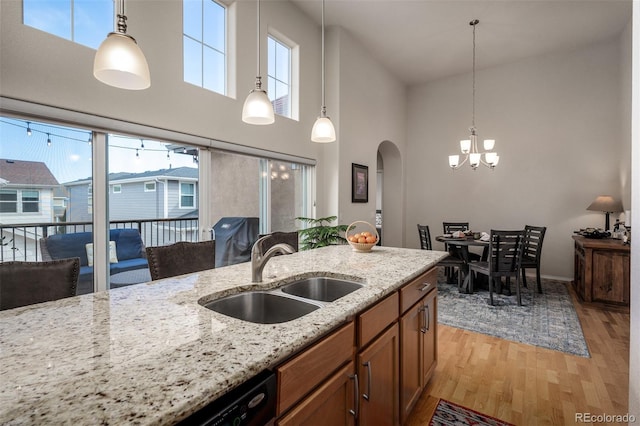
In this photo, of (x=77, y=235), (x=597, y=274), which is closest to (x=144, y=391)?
(x=77, y=235)

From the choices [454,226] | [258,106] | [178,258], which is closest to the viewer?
[258,106]

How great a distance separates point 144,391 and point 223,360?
18cm

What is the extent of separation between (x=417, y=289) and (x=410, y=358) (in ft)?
1.27

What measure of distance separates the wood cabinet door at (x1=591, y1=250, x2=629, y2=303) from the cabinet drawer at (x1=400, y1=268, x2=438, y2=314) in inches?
122

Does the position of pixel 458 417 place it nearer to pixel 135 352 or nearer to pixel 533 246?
pixel 135 352

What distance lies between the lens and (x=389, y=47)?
5.14m

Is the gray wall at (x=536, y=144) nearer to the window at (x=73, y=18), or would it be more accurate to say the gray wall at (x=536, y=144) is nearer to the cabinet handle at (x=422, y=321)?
the cabinet handle at (x=422, y=321)

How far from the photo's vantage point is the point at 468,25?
4.45 m

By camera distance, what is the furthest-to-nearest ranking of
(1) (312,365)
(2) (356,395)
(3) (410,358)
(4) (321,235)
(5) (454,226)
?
(5) (454,226) → (4) (321,235) → (3) (410,358) → (2) (356,395) → (1) (312,365)

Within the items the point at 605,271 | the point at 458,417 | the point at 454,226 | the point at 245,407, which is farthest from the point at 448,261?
the point at 245,407

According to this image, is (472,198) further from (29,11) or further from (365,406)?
(29,11)

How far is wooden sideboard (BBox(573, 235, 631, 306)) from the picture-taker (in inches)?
147

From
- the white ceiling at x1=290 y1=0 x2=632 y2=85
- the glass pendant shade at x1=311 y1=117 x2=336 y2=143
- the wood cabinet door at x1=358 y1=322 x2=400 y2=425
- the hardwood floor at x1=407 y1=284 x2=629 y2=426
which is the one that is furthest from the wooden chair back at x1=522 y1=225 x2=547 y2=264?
the wood cabinet door at x1=358 y1=322 x2=400 y2=425

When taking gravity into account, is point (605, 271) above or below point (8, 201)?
below
